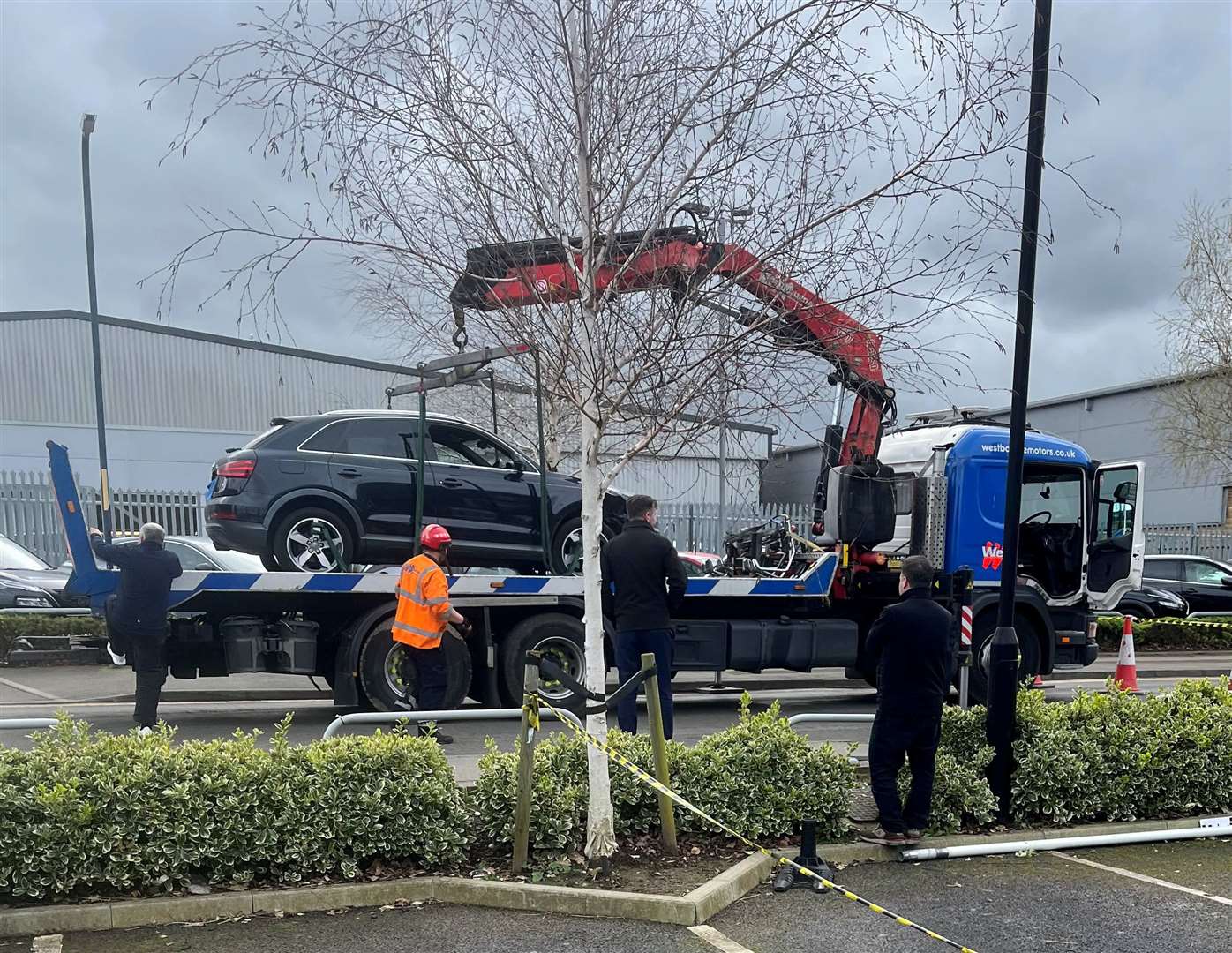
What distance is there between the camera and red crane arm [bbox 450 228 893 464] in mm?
5902

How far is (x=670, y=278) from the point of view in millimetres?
5914

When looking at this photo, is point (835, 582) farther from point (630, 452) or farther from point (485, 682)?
point (630, 452)

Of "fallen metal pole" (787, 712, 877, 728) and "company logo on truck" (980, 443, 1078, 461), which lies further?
"company logo on truck" (980, 443, 1078, 461)

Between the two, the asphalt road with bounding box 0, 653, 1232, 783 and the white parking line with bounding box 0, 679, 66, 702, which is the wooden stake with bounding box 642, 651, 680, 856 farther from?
the white parking line with bounding box 0, 679, 66, 702

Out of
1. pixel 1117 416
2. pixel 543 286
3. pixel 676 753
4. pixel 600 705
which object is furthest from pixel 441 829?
pixel 1117 416

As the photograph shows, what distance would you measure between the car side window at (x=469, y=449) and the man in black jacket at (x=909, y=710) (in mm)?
5281

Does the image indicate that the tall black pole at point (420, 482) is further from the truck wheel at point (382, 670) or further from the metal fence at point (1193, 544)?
the metal fence at point (1193, 544)

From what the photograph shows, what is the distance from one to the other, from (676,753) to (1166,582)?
2092 centimetres

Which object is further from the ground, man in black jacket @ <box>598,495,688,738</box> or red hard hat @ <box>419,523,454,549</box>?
red hard hat @ <box>419,523,454,549</box>

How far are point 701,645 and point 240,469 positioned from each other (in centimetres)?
485

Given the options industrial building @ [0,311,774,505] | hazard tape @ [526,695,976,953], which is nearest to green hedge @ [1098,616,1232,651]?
hazard tape @ [526,695,976,953]

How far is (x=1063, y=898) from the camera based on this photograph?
19.2 ft

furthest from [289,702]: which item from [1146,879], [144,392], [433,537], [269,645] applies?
[144,392]

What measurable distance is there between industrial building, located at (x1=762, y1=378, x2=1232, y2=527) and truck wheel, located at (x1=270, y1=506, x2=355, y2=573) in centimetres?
2677
